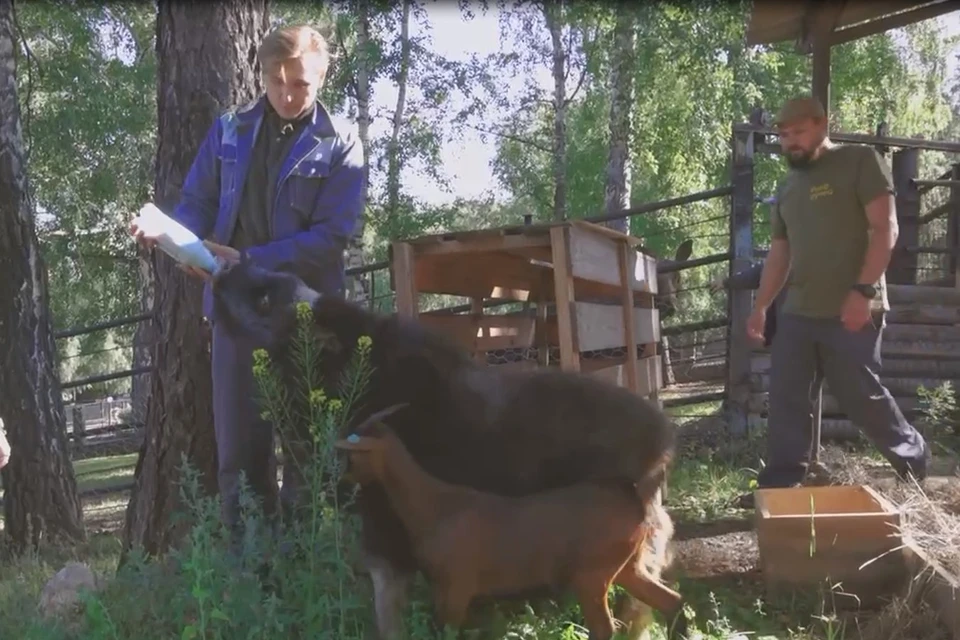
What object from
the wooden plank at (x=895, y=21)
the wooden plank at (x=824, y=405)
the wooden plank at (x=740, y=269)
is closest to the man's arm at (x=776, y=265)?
the wooden plank at (x=895, y=21)

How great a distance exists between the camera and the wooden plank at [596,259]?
4.99 m

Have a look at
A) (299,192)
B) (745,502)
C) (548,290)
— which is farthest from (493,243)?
(745,502)

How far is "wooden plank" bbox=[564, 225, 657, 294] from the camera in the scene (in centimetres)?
499

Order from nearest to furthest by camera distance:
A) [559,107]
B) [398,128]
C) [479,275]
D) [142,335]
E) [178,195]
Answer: [178,195] → [479,275] → [142,335] → [559,107] → [398,128]

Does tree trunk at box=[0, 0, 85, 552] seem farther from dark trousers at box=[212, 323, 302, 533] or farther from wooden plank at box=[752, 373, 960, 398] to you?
wooden plank at box=[752, 373, 960, 398]

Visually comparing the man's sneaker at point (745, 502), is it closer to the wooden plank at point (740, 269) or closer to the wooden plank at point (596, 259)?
the wooden plank at point (596, 259)

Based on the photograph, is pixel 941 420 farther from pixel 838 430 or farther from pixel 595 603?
pixel 595 603

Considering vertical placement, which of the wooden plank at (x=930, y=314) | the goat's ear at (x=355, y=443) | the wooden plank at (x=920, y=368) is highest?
the wooden plank at (x=930, y=314)

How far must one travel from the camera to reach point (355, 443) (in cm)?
323

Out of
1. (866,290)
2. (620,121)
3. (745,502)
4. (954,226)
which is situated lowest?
(745,502)

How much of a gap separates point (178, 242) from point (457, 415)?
46.1 inches

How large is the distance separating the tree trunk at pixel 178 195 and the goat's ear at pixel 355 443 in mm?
1964

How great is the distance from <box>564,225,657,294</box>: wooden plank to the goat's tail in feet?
5.16

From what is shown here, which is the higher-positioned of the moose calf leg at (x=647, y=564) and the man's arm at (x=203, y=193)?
the man's arm at (x=203, y=193)
